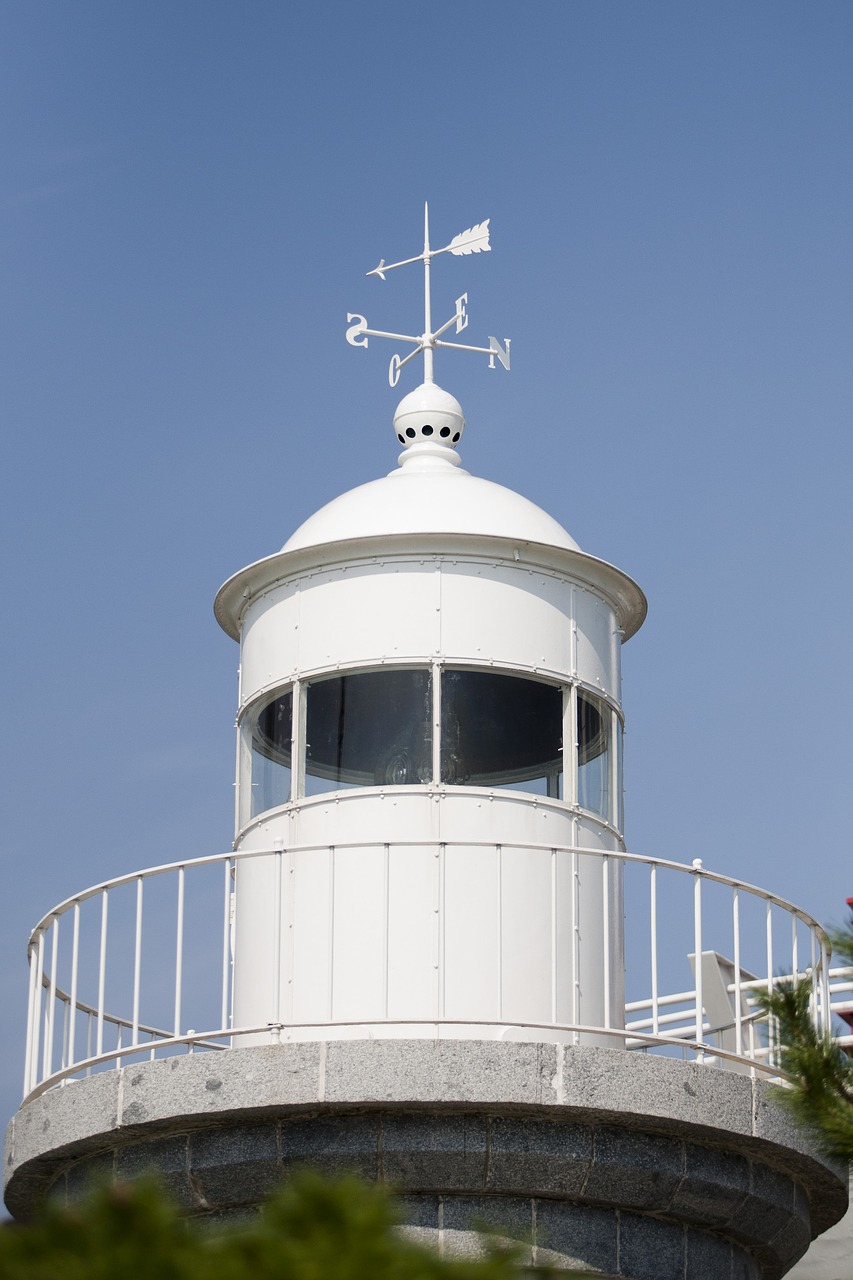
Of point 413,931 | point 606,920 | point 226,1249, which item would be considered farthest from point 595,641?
point 226,1249

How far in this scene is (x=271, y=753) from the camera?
9758mm

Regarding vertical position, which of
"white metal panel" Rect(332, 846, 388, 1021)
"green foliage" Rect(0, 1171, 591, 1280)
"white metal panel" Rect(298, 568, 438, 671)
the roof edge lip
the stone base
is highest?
the roof edge lip

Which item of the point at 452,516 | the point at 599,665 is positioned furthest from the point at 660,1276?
the point at 452,516

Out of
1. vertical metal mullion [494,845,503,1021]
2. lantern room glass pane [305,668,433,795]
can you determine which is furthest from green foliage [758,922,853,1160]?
lantern room glass pane [305,668,433,795]

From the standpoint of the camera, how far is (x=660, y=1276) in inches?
336

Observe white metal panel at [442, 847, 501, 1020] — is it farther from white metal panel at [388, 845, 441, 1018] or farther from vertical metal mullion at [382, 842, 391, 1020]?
vertical metal mullion at [382, 842, 391, 1020]

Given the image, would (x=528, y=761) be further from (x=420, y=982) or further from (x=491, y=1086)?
(x=491, y=1086)

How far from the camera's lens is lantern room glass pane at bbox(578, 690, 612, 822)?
9617mm

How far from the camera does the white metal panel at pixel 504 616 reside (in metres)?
9.48

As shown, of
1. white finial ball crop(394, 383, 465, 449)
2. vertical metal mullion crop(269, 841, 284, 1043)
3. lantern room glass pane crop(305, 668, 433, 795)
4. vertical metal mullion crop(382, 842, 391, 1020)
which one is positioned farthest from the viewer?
white finial ball crop(394, 383, 465, 449)

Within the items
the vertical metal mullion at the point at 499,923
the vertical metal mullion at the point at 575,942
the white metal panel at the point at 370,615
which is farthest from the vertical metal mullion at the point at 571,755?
the white metal panel at the point at 370,615

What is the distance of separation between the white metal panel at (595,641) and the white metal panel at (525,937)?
3.86 feet

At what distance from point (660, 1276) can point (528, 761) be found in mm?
2519

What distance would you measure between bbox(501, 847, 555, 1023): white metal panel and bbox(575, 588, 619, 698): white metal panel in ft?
3.86
